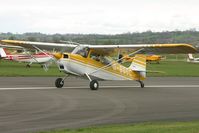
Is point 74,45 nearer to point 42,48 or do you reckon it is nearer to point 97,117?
point 42,48

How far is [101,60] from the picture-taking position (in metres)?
25.7

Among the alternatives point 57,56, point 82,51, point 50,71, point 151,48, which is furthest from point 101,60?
point 50,71

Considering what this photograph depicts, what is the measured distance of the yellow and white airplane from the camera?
23781 millimetres

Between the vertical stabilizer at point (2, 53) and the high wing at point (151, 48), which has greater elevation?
the high wing at point (151, 48)

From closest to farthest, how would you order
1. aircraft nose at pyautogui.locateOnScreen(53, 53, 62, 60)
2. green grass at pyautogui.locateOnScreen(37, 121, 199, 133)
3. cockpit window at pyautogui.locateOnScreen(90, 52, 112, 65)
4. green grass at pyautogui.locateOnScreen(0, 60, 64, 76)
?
green grass at pyautogui.locateOnScreen(37, 121, 199, 133), aircraft nose at pyautogui.locateOnScreen(53, 53, 62, 60), cockpit window at pyautogui.locateOnScreen(90, 52, 112, 65), green grass at pyautogui.locateOnScreen(0, 60, 64, 76)

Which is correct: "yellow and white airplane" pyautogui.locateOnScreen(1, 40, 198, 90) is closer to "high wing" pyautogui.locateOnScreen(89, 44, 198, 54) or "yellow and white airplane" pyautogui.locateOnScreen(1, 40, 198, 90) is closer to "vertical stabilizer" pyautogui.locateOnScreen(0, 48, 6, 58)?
"high wing" pyautogui.locateOnScreen(89, 44, 198, 54)

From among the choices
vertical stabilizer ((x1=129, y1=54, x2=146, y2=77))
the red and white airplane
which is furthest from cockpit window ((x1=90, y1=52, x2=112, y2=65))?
the red and white airplane

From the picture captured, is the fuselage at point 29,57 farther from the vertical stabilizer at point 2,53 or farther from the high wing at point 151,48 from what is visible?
the high wing at point 151,48

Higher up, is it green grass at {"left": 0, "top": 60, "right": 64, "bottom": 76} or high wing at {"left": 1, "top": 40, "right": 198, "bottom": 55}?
high wing at {"left": 1, "top": 40, "right": 198, "bottom": 55}

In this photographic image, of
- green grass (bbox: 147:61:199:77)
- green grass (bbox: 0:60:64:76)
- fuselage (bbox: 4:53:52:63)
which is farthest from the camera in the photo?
fuselage (bbox: 4:53:52:63)

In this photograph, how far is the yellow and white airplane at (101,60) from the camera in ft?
78.0

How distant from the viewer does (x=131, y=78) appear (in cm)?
2672

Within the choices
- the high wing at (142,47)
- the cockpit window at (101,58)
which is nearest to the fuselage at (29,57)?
the high wing at (142,47)

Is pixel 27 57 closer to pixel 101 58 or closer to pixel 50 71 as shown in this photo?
pixel 50 71
